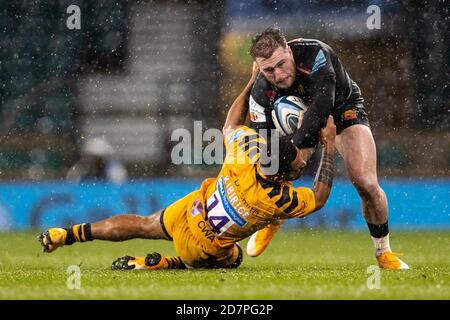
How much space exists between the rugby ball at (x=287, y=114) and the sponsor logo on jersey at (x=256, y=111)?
25cm

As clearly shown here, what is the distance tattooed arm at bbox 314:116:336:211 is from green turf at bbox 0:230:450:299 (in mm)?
528

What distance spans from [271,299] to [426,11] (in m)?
10.5

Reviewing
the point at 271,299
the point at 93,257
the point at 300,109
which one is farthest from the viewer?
the point at 93,257

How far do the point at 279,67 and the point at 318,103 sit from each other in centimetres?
42

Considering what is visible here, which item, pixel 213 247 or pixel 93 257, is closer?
pixel 213 247

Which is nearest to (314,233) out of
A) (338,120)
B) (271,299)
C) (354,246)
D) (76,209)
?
(354,246)

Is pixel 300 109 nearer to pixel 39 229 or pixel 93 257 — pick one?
pixel 93 257

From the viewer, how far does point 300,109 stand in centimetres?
674

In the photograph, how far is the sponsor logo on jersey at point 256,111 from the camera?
7055mm

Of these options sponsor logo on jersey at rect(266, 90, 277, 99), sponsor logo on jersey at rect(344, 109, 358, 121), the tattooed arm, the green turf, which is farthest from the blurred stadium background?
the tattooed arm

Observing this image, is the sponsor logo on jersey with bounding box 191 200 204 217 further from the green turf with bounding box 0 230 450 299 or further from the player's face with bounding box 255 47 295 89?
the player's face with bounding box 255 47 295 89

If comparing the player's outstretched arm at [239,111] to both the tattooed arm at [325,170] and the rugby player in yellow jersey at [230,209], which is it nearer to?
the rugby player in yellow jersey at [230,209]

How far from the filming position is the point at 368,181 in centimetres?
720

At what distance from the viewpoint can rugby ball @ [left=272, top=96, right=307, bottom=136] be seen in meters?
6.68
